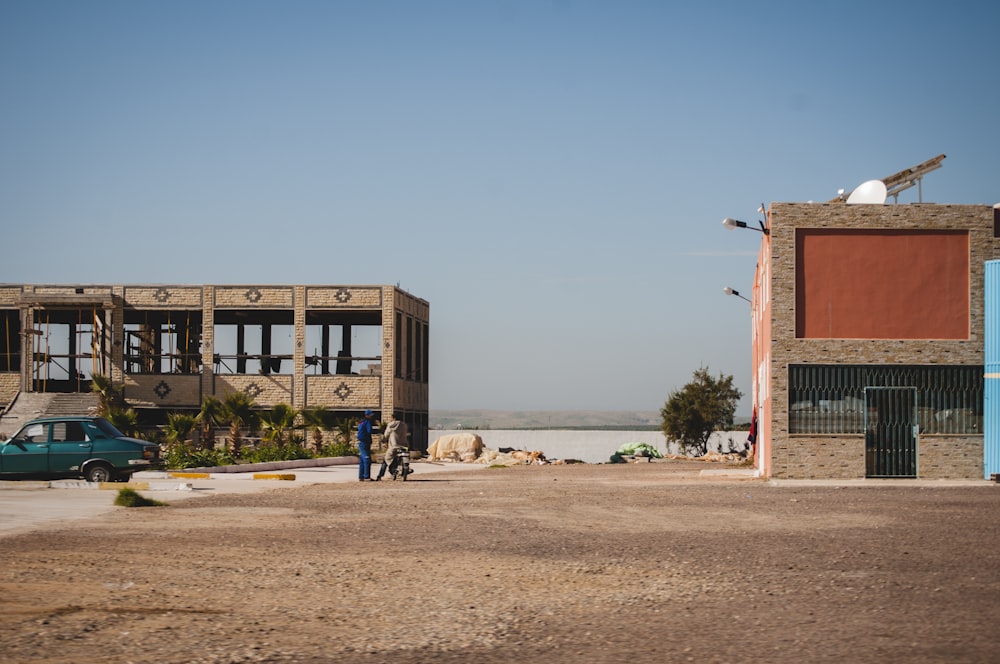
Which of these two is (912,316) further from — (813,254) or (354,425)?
(354,425)

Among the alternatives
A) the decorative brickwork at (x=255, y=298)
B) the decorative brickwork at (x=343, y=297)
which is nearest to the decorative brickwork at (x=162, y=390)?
the decorative brickwork at (x=255, y=298)

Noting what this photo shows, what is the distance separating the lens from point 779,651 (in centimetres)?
756

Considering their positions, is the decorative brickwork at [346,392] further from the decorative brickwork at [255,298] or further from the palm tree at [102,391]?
the palm tree at [102,391]

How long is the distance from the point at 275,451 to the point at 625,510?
1031 inches

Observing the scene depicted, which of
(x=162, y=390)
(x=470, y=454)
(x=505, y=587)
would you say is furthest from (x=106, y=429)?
(x=162, y=390)

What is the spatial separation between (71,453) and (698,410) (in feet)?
160

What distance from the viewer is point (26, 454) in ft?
89.2

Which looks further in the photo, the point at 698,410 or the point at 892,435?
the point at 698,410

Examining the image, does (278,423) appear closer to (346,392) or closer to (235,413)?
(235,413)

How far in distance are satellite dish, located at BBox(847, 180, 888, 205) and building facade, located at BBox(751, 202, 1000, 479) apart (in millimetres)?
1721

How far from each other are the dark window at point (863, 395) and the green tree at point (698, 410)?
39.6 m

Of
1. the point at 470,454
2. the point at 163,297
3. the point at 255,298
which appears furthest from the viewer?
the point at 163,297

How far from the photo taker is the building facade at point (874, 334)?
3100 centimetres

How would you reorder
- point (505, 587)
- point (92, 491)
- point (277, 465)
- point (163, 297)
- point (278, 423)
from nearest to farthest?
point (505, 587)
point (92, 491)
point (277, 465)
point (278, 423)
point (163, 297)
